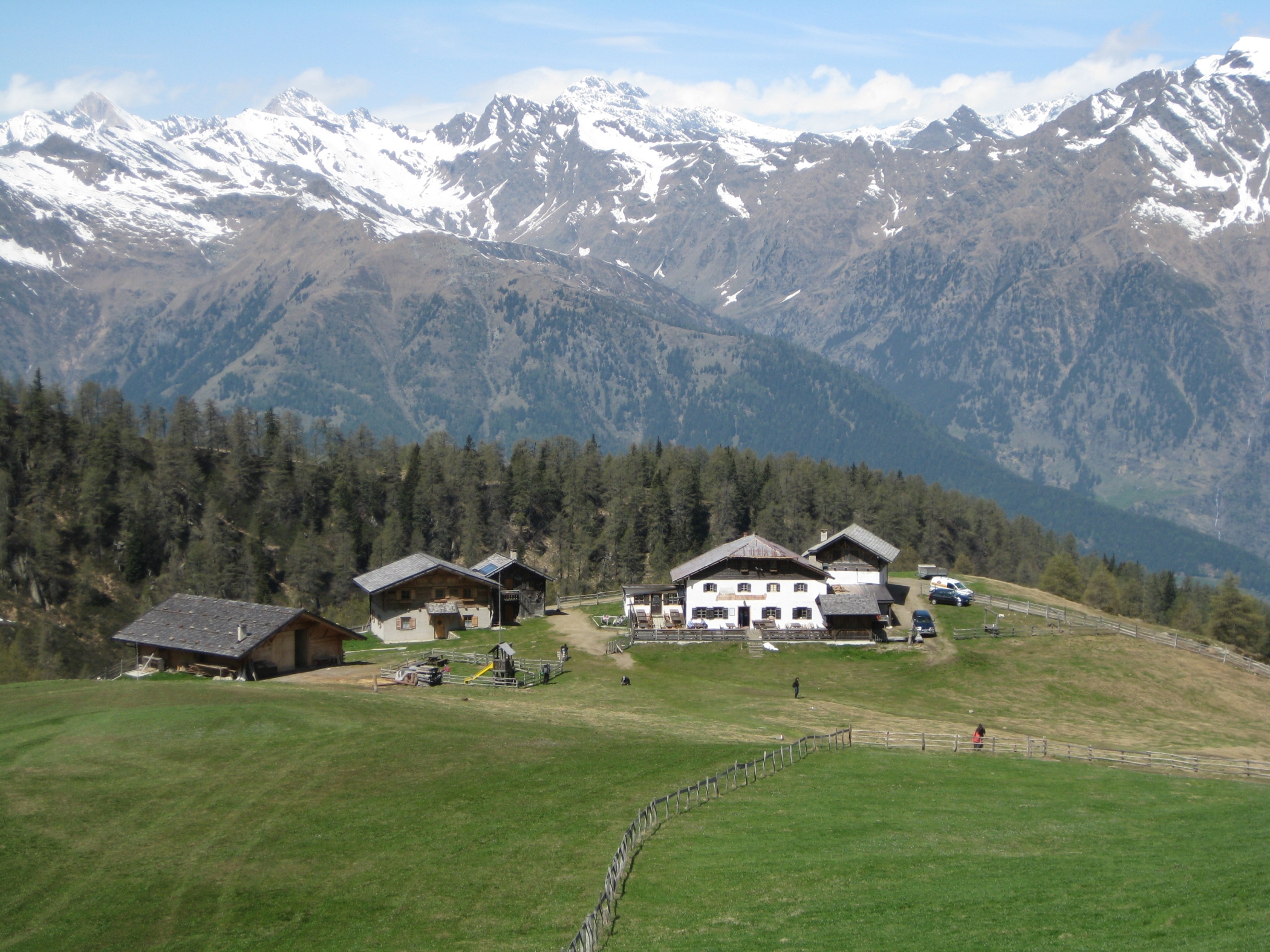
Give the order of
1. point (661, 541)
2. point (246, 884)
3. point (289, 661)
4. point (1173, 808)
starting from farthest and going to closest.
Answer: point (661, 541) → point (289, 661) → point (1173, 808) → point (246, 884)

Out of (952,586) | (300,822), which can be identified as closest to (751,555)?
(952,586)

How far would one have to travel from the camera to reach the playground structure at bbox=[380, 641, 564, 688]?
249 feet

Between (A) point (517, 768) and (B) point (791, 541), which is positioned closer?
(A) point (517, 768)

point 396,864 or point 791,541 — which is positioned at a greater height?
point 791,541

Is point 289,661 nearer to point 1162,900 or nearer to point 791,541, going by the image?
point 1162,900

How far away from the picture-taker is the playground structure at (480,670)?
75.9 m

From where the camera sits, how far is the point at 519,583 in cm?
11556

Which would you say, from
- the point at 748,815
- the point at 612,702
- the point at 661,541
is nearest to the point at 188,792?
the point at 748,815

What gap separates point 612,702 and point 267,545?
455ft

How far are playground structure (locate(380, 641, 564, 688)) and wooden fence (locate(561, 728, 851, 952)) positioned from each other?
81.6 ft

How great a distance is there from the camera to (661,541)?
632 feet

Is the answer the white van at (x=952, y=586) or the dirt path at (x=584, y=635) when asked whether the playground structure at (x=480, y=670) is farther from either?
the white van at (x=952, y=586)

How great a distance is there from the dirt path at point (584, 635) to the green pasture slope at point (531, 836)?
24.1m

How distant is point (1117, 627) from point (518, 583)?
5822 centimetres
